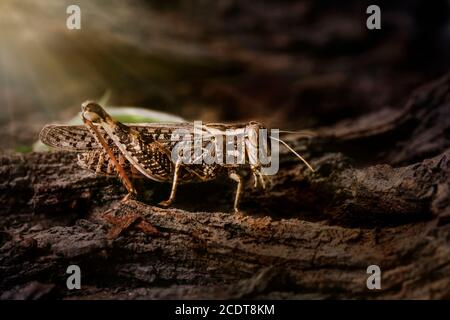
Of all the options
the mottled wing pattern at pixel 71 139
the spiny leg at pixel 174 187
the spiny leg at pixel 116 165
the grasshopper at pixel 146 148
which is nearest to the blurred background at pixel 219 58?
the mottled wing pattern at pixel 71 139

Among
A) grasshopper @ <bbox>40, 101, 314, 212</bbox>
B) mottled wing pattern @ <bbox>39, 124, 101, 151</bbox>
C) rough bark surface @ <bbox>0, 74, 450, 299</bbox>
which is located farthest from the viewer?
mottled wing pattern @ <bbox>39, 124, 101, 151</bbox>

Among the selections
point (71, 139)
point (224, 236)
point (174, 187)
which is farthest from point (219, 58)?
point (224, 236)

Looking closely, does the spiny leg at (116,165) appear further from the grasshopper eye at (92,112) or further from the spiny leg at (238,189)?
the spiny leg at (238,189)

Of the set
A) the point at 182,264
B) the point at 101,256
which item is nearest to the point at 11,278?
the point at 101,256

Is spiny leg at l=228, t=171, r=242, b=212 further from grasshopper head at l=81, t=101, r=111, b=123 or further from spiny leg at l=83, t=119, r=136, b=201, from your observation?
grasshopper head at l=81, t=101, r=111, b=123

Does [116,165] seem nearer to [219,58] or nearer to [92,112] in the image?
[92,112]

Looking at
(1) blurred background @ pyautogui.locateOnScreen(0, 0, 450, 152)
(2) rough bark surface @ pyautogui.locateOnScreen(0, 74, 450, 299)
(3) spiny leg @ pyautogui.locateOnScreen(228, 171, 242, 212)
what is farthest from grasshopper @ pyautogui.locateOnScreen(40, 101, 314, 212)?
(1) blurred background @ pyautogui.locateOnScreen(0, 0, 450, 152)
